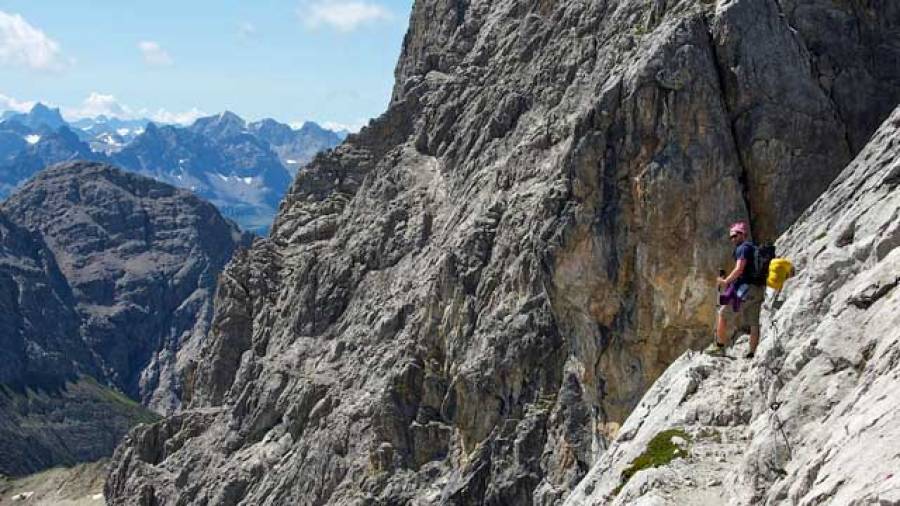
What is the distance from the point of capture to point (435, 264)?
250ft

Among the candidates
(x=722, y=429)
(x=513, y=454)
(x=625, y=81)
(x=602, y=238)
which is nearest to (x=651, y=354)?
(x=602, y=238)

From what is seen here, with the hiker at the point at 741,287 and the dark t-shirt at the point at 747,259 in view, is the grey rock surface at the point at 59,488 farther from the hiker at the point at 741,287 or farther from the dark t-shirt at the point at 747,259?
the dark t-shirt at the point at 747,259

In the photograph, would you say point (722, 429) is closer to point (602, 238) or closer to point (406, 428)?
point (602, 238)

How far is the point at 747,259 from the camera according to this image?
2384 cm

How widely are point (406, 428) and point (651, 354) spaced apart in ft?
99.6

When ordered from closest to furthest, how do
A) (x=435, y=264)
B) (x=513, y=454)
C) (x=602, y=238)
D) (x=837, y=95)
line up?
(x=837, y=95) → (x=602, y=238) → (x=513, y=454) → (x=435, y=264)

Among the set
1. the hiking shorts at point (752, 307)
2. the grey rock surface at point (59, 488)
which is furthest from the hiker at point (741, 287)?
the grey rock surface at point (59, 488)

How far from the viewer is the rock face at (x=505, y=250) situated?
4362 centimetres

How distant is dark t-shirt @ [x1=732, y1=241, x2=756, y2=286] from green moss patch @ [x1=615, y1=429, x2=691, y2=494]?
4.47 meters

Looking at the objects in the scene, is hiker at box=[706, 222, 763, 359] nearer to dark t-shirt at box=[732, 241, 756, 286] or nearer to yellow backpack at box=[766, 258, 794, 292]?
dark t-shirt at box=[732, 241, 756, 286]

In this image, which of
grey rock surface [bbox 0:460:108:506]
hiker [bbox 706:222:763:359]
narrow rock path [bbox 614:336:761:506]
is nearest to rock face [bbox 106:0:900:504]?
hiker [bbox 706:222:763:359]

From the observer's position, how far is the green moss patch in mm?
24219

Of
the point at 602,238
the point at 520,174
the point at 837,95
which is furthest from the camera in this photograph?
the point at 520,174

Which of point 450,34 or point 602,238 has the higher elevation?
point 450,34
